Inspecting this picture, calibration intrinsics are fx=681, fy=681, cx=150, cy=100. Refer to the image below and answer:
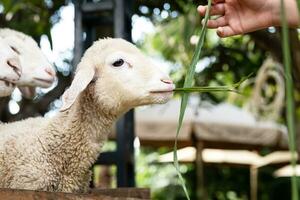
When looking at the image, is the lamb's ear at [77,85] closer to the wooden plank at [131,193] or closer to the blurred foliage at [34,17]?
the wooden plank at [131,193]

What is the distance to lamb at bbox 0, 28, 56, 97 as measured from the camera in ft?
7.11

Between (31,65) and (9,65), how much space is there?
21 centimetres

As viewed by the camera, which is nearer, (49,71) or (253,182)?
(49,71)

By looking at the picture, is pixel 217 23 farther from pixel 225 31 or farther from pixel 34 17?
pixel 34 17

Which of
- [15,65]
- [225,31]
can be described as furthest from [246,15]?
[15,65]

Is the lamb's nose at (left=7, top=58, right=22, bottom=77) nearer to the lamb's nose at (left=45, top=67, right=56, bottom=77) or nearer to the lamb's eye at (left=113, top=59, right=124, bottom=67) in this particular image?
the lamb's nose at (left=45, top=67, right=56, bottom=77)

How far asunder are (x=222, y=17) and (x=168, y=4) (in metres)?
1.32

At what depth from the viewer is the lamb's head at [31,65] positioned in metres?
2.17

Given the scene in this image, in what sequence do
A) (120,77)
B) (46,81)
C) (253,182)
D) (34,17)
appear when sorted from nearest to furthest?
(120,77) → (46,81) → (34,17) → (253,182)

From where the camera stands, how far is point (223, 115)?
762cm

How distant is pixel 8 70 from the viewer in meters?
1.95

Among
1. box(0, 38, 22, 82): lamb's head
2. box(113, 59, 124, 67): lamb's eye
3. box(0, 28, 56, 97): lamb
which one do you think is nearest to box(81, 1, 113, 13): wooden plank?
box(0, 28, 56, 97): lamb

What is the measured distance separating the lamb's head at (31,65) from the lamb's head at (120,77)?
26 centimetres

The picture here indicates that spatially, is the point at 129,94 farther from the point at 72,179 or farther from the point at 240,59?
the point at 240,59
